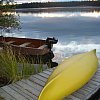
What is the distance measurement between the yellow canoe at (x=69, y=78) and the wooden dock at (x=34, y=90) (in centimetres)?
13

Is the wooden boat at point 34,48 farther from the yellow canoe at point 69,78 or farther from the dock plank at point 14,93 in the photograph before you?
the dock plank at point 14,93

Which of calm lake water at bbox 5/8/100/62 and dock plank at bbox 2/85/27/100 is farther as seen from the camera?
calm lake water at bbox 5/8/100/62

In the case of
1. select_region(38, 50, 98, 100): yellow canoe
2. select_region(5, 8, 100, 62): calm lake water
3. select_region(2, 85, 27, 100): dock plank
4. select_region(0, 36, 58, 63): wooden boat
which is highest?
select_region(38, 50, 98, 100): yellow canoe

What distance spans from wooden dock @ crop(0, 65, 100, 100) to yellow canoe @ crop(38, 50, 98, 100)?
0.42 feet

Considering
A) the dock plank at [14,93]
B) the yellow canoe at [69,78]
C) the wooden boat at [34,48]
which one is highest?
the yellow canoe at [69,78]

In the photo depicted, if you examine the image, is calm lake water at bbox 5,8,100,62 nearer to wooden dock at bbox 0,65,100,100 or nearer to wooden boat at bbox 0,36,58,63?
wooden boat at bbox 0,36,58,63

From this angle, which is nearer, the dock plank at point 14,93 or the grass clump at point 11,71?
the dock plank at point 14,93

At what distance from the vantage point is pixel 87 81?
Result: 6371mm

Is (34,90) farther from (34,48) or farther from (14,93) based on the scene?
(34,48)

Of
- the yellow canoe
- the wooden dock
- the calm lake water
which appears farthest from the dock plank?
the calm lake water

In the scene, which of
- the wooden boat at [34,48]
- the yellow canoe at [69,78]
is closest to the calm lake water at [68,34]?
the wooden boat at [34,48]

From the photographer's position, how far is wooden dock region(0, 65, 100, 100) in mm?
5559

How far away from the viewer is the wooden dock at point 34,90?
5.56 meters

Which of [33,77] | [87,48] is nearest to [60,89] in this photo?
[33,77]
